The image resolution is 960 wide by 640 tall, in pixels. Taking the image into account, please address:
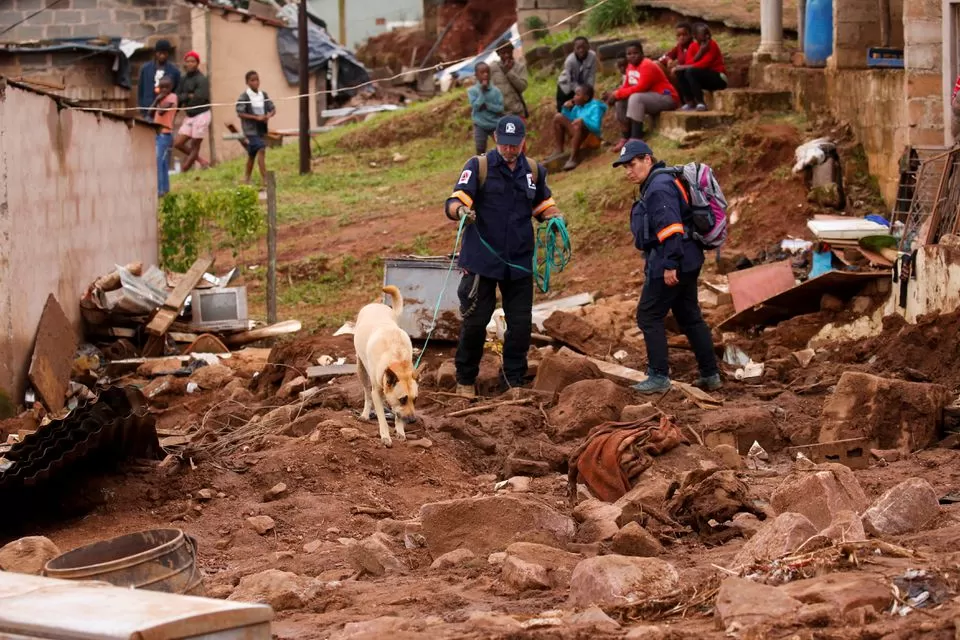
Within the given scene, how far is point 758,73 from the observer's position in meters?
19.2

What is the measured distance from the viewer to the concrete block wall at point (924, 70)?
13703mm

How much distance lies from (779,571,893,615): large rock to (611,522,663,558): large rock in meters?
1.40

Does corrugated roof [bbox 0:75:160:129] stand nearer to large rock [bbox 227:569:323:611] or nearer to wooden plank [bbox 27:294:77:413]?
wooden plank [bbox 27:294:77:413]

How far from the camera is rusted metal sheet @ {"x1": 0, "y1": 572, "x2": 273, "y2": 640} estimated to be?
4.19 m

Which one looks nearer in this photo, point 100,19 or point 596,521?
point 596,521

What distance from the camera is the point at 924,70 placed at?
45.3ft

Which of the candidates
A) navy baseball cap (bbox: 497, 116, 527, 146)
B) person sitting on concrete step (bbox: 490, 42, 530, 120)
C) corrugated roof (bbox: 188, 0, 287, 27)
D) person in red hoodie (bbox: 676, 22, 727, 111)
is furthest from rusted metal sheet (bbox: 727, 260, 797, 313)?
corrugated roof (bbox: 188, 0, 287, 27)

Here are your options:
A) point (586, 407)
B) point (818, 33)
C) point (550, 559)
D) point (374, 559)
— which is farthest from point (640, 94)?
point (550, 559)

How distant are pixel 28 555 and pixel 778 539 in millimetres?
3415

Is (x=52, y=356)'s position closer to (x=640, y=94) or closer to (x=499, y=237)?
(x=499, y=237)

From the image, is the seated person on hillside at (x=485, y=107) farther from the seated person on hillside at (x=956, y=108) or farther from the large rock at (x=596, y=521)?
the large rock at (x=596, y=521)

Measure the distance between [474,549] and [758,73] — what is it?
1379 centimetres

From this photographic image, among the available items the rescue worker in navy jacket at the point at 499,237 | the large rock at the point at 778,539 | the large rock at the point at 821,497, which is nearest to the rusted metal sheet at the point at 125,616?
the large rock at the point at 778,539

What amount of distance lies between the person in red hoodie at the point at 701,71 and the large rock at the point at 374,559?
12.8 metres
